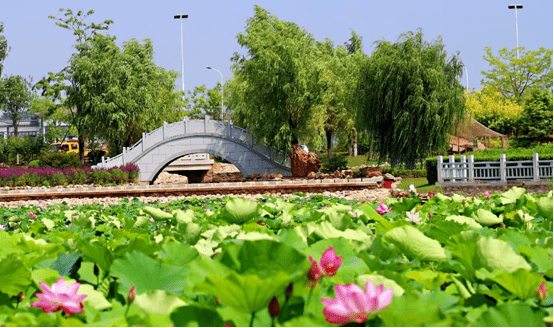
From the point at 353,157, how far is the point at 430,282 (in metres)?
37.7

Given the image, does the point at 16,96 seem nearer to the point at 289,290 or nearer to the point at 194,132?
the point at 194,132

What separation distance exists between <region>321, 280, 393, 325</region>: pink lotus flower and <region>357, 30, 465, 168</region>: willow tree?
2376 cm

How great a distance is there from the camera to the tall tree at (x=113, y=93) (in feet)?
109

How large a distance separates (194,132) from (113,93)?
20.7 feet

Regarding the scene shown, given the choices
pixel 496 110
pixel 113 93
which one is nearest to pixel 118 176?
pixel 113 93

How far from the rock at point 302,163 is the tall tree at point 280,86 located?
1067 mm

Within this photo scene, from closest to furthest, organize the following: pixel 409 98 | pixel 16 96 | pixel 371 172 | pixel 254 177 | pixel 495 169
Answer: pixel 495 169
pixel 371 172
pixel 409 98
pixel 254 177
pixel 16 96

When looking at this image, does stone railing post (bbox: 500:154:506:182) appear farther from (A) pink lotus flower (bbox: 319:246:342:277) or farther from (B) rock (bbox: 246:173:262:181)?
(A) pink lotus flower (bbox: 319:246:342:277)

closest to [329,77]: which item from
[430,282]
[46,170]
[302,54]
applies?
[302,54]

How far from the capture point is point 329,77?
31562 millimetres

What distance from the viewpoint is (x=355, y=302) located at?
125 centimetres

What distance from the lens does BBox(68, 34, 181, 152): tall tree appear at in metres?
33.1

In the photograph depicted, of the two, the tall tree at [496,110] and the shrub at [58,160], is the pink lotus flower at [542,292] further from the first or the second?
the tall tree at [496,110]

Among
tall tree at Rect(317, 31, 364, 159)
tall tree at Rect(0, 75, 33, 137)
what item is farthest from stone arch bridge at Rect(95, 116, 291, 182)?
tall tree at Rect(0, 75, 33, 137)
